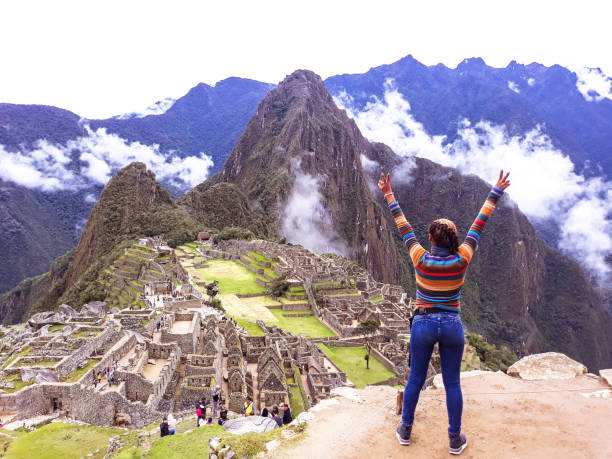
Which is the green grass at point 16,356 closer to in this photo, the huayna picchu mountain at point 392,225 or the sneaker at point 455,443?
the sneaker at point 455,443

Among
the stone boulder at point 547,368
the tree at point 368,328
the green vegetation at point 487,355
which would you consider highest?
the stone boulder at point 547,368

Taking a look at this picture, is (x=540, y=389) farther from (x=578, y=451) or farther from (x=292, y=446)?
(x=292, y=446)

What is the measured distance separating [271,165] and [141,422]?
127m

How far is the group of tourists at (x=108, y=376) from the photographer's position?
12.7m

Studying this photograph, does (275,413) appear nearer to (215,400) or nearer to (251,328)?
(215,400)

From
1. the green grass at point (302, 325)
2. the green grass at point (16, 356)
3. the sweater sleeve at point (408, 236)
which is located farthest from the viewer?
the green grass at point (302, 325)

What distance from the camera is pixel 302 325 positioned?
3319 cm

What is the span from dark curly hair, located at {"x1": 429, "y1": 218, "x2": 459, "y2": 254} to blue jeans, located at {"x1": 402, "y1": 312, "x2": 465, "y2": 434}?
2.39 ft

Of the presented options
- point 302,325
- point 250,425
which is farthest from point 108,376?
point 302,325

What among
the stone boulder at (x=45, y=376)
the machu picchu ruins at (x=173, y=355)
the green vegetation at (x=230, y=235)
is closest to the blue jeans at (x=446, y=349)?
the machu picchu ruins at (x=173, y=355)

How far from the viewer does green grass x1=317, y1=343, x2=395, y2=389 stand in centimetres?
2361

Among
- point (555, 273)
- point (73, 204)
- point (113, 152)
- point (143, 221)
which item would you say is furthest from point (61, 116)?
point (555, 273)

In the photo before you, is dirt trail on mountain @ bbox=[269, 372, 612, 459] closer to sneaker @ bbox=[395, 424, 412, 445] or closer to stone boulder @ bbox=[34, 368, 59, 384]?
sneaker @ bbox=[395, 424, 412, 445]

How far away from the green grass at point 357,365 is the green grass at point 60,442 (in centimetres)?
1476
